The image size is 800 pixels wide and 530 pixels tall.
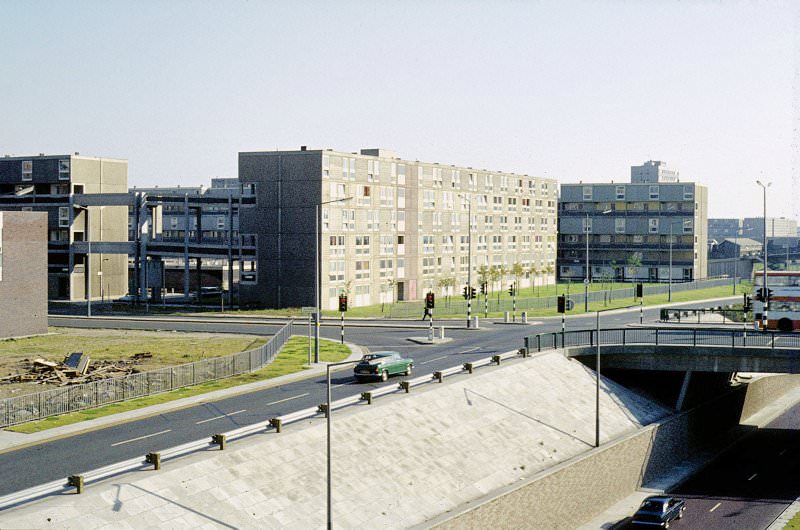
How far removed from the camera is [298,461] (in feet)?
110

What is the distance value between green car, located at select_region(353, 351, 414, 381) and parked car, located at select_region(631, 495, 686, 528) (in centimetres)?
1495

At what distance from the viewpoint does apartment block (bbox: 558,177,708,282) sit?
15525 cm

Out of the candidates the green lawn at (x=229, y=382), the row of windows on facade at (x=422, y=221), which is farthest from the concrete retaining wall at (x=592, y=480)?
the row of windows on facade at (x=422, y=221)

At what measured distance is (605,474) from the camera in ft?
149

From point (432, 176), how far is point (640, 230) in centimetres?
6124

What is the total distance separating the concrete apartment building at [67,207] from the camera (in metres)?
104

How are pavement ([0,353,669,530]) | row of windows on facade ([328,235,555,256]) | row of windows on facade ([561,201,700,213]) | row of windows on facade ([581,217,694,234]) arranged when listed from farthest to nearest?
row of windows on facade ([561,201,700,213]) → row of windows on facade ([581,217,694,234]) → row of windows on facade ([328,235,555,256]) → pavement ([0,353,669,530])

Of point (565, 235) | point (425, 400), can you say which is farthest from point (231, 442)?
point (565, 235)

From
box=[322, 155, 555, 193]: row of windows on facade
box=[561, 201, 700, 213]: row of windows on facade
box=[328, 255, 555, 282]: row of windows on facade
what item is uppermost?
box=[322, 155, 555, 193]: row of windows on facade

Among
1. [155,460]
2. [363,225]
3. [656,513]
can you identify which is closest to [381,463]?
[155,460]

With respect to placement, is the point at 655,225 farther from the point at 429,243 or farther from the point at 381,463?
the point at 381,463

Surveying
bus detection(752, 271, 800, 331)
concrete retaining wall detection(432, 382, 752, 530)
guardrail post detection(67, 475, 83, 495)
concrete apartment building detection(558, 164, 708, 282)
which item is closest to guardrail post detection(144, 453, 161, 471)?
guardrail post detection(67, 475, 83, 495)

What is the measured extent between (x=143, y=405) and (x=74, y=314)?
52.8 metres

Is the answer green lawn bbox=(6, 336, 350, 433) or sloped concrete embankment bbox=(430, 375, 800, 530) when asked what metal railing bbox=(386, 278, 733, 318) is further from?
sloped concrete embankment bbox=(430, 375, 800, 530)
